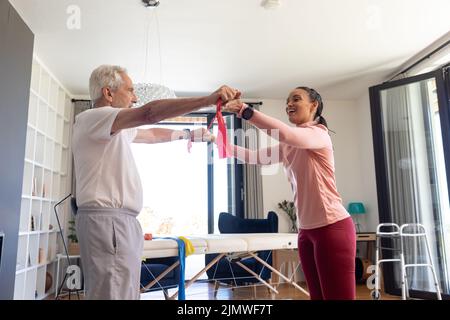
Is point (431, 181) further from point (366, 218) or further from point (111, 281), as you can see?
point (111, 281)

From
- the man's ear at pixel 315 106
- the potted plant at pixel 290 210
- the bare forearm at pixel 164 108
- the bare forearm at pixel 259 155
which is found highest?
the man's ear at pixel 315 106

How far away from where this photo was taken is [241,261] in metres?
3.64

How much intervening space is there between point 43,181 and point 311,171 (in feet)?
11.0

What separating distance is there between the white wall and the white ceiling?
0.55 metres

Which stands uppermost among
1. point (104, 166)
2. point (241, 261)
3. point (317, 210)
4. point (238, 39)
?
point (238, 39)

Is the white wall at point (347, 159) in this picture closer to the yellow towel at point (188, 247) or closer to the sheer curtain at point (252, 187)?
the sheer curtain at point (252, 187)

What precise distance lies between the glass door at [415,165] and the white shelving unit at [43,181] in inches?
138

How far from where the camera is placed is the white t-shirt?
43.9 inches

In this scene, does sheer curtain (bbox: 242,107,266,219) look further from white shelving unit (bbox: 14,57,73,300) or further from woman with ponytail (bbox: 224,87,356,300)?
woman with ponytail (bbox: 224,87,356,300)

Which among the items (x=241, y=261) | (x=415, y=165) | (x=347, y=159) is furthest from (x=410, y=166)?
(x=241, y=261)

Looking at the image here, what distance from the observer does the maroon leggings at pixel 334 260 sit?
123 centimetres

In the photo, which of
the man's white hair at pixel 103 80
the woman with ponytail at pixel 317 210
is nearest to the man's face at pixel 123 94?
the man's white hair at pixel 103 80

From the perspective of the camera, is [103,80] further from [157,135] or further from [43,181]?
[43,181]

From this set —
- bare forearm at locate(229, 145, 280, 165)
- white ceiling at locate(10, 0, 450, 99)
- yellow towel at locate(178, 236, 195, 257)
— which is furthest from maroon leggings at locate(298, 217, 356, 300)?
white ceiling at locate(10, 0, 450, 99)
